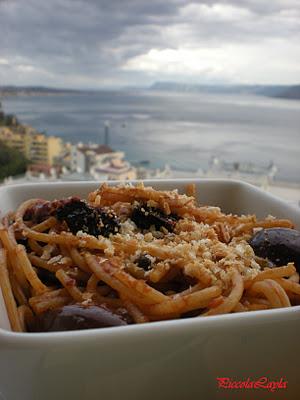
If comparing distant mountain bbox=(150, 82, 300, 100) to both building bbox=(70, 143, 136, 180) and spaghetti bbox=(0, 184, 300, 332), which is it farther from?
spaghetti bbox=(0, 184, 300, 332)

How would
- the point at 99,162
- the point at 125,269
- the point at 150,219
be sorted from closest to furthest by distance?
the point at 125,269 < the point at 150,219 < the point at 99,162

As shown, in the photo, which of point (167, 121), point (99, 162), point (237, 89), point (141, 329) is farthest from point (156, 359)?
point (237, 89)

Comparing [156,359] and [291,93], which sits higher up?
[291,93]

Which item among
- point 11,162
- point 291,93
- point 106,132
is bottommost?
point 11,162

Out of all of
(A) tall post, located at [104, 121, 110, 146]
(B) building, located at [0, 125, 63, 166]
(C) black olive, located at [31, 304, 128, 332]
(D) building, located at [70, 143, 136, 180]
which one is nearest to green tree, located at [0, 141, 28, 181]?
(B) building, located at [0, 125, 63, 166]

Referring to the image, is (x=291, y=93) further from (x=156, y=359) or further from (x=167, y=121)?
(x=156, y=359)

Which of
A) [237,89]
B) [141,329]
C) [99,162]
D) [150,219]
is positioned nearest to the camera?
[141,329]

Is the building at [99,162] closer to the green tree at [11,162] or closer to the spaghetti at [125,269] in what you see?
the green tree at [11,162]
